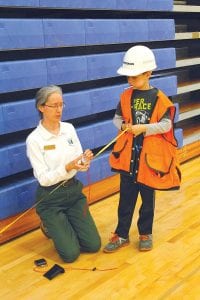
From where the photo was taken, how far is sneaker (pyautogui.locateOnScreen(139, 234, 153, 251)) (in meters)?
2.25

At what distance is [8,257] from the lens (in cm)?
226

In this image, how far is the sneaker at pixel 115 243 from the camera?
89.1 inches

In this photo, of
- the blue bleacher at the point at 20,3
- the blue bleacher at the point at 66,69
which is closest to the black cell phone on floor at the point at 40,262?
the blue bleacher at the point at 66,69

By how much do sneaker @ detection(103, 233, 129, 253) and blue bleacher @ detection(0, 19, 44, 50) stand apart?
Answer: 1.16 metres

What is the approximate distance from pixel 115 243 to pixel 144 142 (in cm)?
59

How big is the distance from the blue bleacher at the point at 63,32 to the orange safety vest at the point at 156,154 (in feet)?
2.01

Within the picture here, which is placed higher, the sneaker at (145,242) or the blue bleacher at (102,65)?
the blue bleacher at (102,65)

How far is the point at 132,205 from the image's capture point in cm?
228

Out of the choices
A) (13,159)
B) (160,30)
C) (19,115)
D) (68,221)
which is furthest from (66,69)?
(160,30)

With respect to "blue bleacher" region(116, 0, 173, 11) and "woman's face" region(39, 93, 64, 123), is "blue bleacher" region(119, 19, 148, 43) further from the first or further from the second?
"woman's face" region(39, 93, 64, 123)

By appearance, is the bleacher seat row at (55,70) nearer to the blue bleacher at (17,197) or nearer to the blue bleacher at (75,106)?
the blue bleacher at (75,106)

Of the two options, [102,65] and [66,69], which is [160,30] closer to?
[102,65]

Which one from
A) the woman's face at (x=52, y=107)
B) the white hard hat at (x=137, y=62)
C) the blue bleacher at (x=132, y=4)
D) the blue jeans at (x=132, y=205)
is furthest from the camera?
the blue bleacher at (x=132, y=4)

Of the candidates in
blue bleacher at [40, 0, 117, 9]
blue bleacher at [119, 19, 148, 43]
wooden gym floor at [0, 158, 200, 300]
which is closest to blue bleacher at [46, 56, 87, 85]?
blue bleacher at [40, 0, 117, 9]
